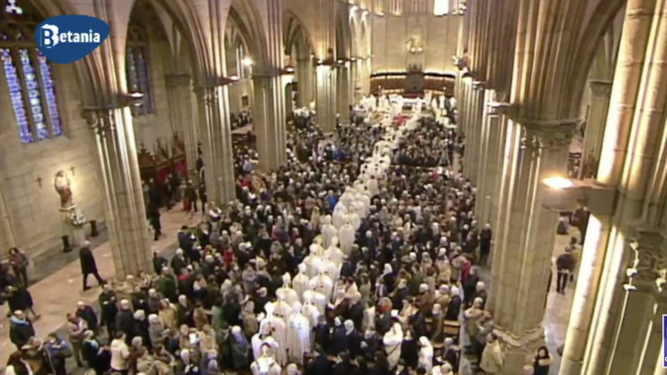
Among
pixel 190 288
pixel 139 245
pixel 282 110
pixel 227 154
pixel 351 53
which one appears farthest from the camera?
pixel 351 53

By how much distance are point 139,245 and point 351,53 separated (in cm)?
2613

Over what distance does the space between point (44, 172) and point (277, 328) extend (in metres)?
10.4

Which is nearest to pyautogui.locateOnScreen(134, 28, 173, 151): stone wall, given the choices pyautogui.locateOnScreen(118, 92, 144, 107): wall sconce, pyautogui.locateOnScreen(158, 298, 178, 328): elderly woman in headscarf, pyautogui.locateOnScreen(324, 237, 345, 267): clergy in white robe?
pyautogui.locateOnScreen(118, 92, 144, 107): wall sconce

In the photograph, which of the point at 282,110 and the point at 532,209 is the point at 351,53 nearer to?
the point at 282,110

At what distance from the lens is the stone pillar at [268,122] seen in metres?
20.8

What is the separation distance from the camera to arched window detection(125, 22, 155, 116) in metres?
19.8

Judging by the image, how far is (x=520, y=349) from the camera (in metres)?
9.63

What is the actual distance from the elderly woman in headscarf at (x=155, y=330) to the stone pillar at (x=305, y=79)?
80.5 feet

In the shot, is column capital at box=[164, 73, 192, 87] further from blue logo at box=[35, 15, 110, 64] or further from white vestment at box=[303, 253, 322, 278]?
white vestment at box=[303, 253, 322, 278]

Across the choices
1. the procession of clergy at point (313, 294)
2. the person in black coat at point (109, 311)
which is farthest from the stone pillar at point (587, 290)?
the person in black coat at point (109, 311)

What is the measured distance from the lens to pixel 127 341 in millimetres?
9961

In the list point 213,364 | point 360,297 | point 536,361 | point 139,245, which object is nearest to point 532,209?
point 536,361

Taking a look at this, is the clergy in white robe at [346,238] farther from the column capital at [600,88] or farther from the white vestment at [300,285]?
the column capital at [600,88]

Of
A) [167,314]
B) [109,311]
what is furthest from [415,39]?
[109,311]
